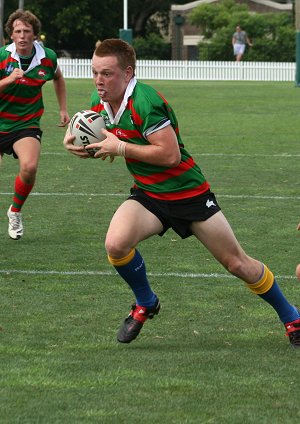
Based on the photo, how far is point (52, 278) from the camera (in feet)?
31.0

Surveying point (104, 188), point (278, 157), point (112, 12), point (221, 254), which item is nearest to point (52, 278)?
point (221, 254)

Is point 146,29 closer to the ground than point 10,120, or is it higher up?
closer to the ground

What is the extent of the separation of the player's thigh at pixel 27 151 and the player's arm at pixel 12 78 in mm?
767

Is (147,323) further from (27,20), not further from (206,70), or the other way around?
(206,70)

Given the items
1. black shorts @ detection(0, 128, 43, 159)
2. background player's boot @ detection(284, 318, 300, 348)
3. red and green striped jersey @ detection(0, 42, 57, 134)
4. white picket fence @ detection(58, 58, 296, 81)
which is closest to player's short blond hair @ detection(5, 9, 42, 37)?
red and green striped jersey @ detection(0, 42, 57, 134)

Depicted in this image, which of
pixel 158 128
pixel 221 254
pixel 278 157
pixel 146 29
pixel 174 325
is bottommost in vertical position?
pixel 146 29

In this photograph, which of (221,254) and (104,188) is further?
(104,188)

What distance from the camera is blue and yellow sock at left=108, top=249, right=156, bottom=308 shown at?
285 inches

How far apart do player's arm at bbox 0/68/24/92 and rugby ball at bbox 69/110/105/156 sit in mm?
3060

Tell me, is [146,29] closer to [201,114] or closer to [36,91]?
[201,114]

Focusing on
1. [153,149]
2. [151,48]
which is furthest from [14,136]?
[151,48]

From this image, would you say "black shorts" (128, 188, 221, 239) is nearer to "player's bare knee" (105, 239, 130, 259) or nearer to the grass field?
"player's bare knee" (105, 239, 130, 259)

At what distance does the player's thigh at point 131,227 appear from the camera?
7117 mm

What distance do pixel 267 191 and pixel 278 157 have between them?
3.69 meters
